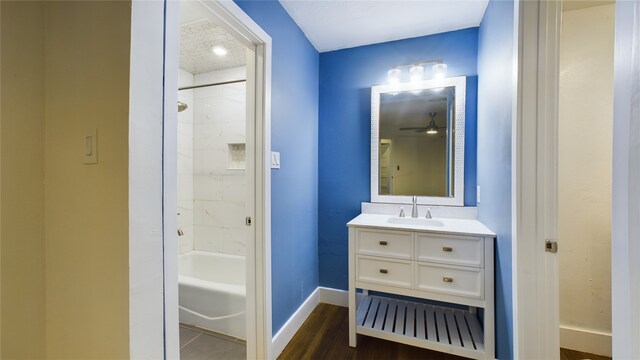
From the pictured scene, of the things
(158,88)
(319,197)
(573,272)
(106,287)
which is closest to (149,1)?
(158,88)

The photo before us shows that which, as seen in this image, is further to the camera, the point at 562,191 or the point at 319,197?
the point at 319,197

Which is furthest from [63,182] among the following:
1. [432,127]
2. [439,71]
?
[439,71]

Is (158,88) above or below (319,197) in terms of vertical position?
above

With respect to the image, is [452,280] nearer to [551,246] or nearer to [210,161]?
[551,246]

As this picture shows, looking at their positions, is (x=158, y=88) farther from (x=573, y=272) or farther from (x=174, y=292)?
(x=573, y=272)

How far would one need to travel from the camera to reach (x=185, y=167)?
266cm

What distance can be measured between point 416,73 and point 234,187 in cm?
201

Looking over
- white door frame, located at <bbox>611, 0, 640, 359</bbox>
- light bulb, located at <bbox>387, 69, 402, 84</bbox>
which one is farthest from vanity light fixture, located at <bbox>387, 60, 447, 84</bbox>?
white door frame, located at <bbox>611, 0, 640, 359</bbox>

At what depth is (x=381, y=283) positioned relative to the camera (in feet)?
5.32

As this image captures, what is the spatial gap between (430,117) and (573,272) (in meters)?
1.42

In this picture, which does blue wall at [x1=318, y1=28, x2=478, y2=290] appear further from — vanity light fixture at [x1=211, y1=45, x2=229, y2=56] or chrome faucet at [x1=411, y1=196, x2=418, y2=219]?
vanity light fixture at [x1=211, y1=45, x2=229, y2=56]

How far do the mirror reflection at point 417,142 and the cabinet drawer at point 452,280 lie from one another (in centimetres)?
67

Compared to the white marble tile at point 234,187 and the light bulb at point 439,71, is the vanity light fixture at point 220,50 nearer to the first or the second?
the white marble tile at point 234,187

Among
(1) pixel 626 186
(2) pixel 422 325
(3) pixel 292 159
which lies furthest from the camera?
(3) pixel 292 159
